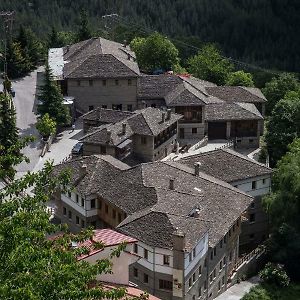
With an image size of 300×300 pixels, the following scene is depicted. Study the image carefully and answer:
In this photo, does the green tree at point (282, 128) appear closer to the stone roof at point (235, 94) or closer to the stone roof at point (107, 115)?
the stone roof at point (235, 94)

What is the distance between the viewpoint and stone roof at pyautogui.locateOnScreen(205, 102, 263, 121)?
236 feet

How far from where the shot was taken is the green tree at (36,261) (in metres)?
20.3

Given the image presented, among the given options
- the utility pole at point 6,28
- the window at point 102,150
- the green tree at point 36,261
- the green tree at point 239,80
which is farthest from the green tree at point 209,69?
the green tree at point 36,261

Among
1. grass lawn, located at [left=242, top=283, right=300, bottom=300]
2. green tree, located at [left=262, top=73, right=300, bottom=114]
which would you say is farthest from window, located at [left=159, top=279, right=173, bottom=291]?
green tree, located at [left=262, top=73, right=300, bottom=114]

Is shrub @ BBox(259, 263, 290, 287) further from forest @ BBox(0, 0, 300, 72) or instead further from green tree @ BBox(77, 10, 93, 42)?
forest @ BBox(0, 0, 300, 72)

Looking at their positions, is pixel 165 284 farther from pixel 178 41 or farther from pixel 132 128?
pixel 178 41

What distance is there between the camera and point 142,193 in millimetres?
48438

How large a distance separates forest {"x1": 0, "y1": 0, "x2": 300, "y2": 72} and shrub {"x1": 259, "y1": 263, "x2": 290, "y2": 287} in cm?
8498

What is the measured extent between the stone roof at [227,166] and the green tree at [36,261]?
108 feet

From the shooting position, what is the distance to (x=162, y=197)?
1865 inches

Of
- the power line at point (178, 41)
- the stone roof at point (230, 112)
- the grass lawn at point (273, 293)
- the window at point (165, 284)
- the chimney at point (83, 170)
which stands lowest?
the power line at point (178, 41)

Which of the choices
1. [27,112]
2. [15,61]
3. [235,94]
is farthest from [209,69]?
[27,112]

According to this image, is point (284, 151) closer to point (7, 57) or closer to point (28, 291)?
point (7, 57)

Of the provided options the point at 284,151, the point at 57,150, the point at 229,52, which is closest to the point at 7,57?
the point at 57,150
